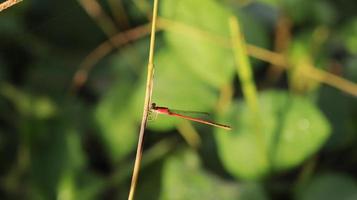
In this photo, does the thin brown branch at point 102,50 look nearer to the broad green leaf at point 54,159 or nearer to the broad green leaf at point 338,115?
the broad green leaf at point 54,159

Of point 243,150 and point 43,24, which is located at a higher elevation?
point 43,24

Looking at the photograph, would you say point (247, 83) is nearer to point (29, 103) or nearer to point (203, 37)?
point (203, 37)

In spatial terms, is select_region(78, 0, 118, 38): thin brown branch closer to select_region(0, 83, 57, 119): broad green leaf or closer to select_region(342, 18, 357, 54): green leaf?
select_region(0, 83, 57, 119): broad green leaf

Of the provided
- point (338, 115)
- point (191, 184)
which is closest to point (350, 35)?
point (338, 115)

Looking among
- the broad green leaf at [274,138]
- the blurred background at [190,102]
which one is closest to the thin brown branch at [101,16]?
the blurred background at [190,102]

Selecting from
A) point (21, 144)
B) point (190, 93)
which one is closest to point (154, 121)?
point (190, 93)

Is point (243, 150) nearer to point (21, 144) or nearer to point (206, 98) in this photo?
point (206, 98)

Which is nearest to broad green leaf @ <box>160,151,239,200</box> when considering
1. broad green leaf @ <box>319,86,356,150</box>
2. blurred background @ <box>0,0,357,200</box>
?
blurred background @ <box>0,0,357,200</box>
